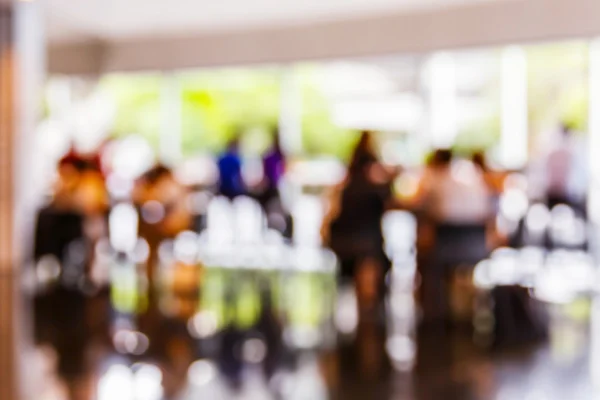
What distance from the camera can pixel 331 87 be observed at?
9711 mm

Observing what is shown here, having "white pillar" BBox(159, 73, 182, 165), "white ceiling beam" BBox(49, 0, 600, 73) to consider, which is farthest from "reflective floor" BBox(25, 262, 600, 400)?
"white pillar" BBox(159, 73, 182, 165)

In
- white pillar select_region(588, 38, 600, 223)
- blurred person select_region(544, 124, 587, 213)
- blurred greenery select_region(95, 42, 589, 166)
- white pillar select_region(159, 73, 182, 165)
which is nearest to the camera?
blurred person select_region(544, 124, 587, 213)

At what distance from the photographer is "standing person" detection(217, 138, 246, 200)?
6.83m

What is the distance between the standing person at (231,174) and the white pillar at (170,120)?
2726mm

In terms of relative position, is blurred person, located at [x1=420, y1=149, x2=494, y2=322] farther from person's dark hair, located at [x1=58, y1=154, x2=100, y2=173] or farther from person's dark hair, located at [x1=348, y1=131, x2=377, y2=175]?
person's dark hair, located at [x1=58, y1=154, x2=100, y2=173]

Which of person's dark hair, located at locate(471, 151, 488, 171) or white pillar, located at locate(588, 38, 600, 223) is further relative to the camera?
white pillar, located at locate(588, 38, 600, 223)

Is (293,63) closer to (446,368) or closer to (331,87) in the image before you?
(331,87)

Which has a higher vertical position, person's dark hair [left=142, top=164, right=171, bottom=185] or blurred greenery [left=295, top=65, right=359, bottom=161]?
blurred greenery [left=295, top=65, right=359, bottom=161]

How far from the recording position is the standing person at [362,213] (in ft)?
17.4

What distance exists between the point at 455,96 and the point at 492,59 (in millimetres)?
577

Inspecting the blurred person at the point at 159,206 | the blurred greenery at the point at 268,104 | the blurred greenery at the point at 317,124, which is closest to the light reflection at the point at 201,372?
the blurred person at the point at 159,206

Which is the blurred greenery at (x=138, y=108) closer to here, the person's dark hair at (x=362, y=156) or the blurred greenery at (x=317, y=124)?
the blurred greenery at (x=317, y=124)

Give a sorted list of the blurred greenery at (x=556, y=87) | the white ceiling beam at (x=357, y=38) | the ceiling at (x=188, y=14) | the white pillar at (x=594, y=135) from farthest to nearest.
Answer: the blurred greenery at (x=556, y=87), the ceiling at (x=188, y=14), the white pillar at (x=594, y=135), the white ceiling beam at (x=357, y=38)

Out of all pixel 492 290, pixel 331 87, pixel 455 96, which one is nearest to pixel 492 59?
pixel 455 96
